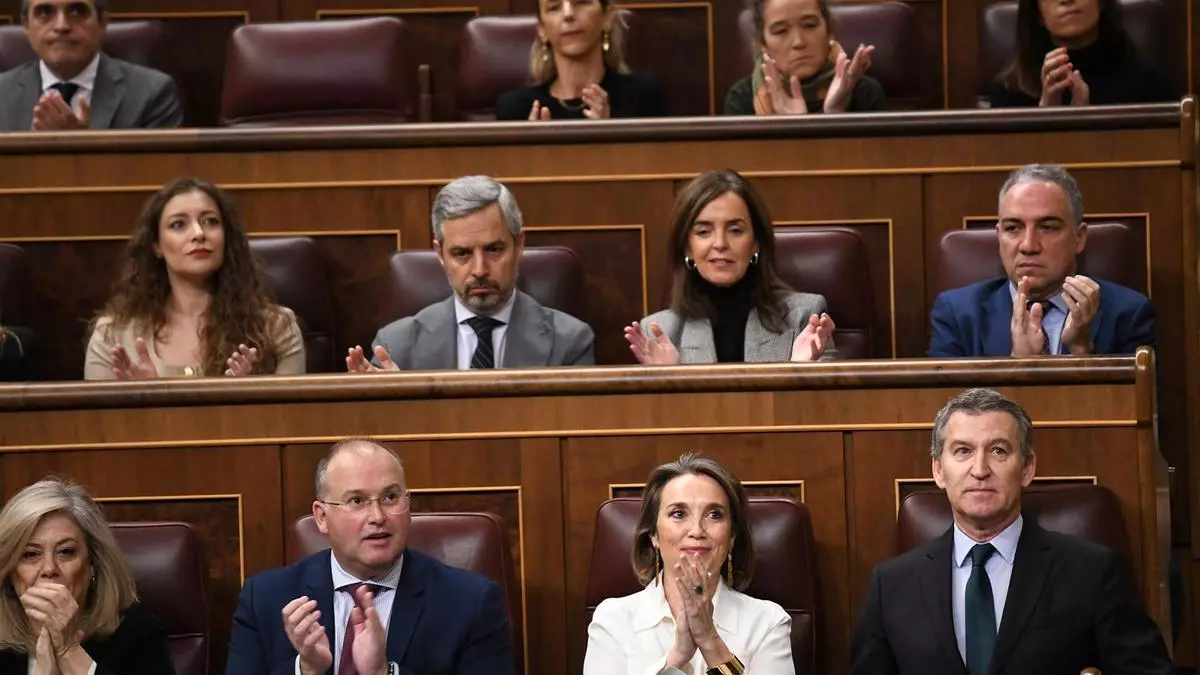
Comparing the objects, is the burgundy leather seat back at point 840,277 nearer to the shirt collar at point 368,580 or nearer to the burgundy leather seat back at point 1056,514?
the burgundy leather seat back at point 1056,514

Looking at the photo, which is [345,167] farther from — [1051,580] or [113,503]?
[1051,580]

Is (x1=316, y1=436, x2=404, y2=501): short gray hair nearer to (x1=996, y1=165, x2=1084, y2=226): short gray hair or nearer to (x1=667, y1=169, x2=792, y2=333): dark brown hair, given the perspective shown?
(x1=667, y1=169, x2=792, y2=333): dark brown hair

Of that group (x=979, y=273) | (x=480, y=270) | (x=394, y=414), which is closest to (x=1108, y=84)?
(x=979, y=273)

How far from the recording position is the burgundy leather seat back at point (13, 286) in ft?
7.84

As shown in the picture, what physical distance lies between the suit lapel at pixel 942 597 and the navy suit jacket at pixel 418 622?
0.41m

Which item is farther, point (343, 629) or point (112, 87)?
point (112, 87)

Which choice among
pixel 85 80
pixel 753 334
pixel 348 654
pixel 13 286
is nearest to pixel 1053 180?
pixel 753 334

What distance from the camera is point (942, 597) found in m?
1.82

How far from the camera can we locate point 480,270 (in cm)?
228

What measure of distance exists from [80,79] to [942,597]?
63.0 inches

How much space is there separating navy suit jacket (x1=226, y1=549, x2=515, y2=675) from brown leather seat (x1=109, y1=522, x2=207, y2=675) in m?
0.07

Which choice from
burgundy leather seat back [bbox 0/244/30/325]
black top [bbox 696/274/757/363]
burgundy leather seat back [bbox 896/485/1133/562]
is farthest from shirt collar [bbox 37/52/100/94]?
burgundy leather seat back [bbox 896/485/1133/562]

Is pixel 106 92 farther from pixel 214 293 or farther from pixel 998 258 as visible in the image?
pixel 998 258

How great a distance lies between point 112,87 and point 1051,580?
1.64 metres
